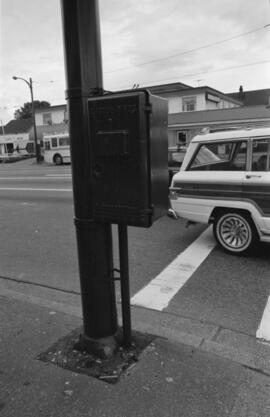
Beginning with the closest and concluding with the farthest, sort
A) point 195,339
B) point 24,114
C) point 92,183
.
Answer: point 92,183 < point 195,339 < point 24,114

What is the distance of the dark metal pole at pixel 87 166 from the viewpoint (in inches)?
98.6

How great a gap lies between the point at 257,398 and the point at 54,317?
196cm

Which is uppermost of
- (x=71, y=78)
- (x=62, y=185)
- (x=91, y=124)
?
(x=71, y=78)

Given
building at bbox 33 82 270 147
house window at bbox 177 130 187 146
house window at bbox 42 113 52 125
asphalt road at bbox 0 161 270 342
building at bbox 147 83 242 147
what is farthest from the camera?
A: house window at bbox 42 113 52 125

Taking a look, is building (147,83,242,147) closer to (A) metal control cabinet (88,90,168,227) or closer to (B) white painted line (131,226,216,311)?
(B) white painted line (131,226,216,311)

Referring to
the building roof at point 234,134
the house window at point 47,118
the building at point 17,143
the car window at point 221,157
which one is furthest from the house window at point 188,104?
the car window at point 221,157

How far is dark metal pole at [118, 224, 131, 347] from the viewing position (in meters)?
2.83

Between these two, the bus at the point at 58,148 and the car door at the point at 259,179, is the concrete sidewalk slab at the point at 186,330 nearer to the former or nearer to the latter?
the car door at the point at 259,179

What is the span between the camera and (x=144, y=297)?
175 inches

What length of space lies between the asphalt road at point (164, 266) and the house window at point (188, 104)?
101ft

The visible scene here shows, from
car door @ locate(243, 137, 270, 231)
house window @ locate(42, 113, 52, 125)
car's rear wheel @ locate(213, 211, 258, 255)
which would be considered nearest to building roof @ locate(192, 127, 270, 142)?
car door @ locate(243, 137, 270, 231)

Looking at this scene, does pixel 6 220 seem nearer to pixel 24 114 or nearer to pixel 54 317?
pixel 54 317

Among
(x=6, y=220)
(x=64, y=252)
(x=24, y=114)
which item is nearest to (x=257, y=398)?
(x=64, y=252)

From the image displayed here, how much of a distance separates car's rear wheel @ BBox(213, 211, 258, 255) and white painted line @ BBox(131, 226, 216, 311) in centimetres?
35
